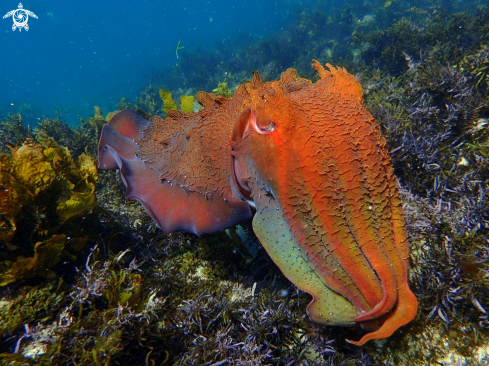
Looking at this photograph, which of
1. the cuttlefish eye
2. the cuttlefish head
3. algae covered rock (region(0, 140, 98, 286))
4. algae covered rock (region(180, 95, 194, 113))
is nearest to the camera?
the cuttlefish head

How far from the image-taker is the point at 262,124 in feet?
6.91

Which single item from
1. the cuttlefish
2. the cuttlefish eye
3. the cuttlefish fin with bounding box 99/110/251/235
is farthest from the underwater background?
the cuttlefish eye

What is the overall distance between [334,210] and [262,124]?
37.0 inches

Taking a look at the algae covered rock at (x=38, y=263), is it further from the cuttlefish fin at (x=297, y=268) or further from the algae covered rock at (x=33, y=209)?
the cuttlefish fin at (x=297, y=268)

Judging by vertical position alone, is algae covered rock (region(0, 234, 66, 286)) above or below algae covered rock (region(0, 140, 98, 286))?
below

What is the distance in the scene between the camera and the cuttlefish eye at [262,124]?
2057mm

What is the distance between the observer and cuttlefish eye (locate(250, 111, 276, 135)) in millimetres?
2057

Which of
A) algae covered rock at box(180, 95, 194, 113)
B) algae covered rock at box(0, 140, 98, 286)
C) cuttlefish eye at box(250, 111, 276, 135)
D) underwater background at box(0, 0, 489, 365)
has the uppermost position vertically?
algae covered rock at box(180, 95, 194, 113)

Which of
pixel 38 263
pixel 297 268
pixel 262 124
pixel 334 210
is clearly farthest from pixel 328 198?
pixel 38 263

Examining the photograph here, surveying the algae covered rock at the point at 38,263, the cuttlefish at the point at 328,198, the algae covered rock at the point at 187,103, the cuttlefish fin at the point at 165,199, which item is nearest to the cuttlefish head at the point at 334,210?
the cuttlefish at the point at 328,198

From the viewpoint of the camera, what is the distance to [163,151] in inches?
136

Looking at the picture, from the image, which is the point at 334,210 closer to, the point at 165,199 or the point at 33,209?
the point at 165,199

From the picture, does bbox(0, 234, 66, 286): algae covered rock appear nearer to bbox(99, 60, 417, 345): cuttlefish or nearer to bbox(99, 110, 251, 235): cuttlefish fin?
bbox(99, 110, 251, 235): cuttlefish fin

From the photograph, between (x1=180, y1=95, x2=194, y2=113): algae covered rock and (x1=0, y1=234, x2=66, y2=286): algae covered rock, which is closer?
(x1=0, y1=234, x2=66, y2=286): algae covered rock
